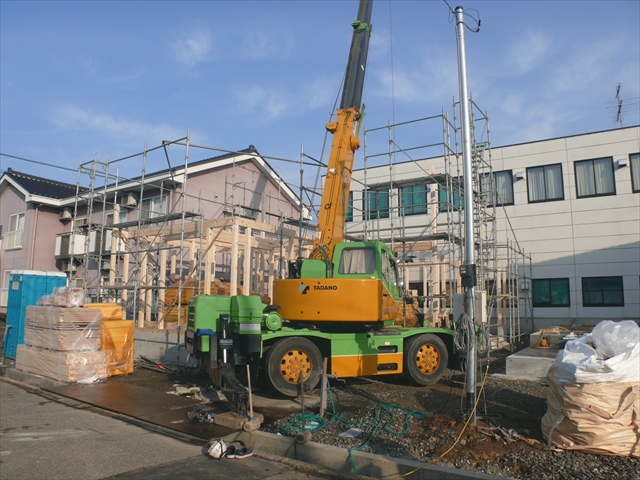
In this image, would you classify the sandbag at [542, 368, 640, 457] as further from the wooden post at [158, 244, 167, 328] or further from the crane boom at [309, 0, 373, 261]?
the wooden post at [158, 244, 167, 328]

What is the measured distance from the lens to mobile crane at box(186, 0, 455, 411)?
30.5ft

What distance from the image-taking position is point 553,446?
5664mm

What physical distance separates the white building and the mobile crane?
781cm

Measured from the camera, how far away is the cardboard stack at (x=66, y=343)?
36.2ft

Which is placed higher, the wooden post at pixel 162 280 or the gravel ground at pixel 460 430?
the wooden post at pixel 162 280

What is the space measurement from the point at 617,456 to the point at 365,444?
2.70m

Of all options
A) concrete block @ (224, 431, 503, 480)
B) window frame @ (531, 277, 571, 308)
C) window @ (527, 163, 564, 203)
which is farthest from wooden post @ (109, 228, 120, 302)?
window @ (527, 163, 564, 203)

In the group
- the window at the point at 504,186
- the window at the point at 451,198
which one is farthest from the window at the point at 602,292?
the window at the point at 451,198

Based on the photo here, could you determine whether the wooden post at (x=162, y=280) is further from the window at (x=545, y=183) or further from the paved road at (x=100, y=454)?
the window at (x=545, y=183)

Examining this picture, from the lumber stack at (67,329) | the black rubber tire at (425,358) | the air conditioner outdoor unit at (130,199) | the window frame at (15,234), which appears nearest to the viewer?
the black rubber tire at (425,358)

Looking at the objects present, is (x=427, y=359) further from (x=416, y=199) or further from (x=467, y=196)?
(x=416, y=199)

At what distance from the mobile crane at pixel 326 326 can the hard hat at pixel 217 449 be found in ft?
7.30

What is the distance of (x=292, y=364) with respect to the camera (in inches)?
372

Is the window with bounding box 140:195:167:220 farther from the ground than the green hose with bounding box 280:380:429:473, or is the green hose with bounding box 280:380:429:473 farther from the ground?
the window with bounding box 140:195:167:220
